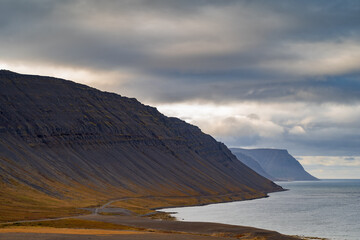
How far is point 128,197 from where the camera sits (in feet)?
594

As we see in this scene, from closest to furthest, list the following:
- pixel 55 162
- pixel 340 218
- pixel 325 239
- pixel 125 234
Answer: pixel 125 234 → pixel 325 239 → pixel 340 218 → pixel 55 162

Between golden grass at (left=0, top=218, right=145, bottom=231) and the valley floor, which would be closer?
the valley floor

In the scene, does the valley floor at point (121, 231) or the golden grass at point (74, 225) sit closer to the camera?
the valley floor at point (121, 231)

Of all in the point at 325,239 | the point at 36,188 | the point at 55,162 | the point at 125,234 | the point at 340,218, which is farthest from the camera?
the point at 55,162

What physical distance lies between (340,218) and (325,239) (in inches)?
1937

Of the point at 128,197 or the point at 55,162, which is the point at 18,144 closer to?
the point at 55,162

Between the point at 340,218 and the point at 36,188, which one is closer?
the point at 340,218

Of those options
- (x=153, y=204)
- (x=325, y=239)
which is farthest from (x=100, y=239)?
(x=153, y=204)

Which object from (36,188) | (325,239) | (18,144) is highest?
(18,144)

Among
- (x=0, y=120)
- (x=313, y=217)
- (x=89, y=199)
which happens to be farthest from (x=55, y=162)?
(x=313, y=217)

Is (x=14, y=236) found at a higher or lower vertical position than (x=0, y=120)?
lower

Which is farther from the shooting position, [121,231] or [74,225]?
[74,225]

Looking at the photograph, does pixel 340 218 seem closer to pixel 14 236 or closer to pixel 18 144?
pixel 14 236

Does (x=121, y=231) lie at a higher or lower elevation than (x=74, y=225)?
lower
